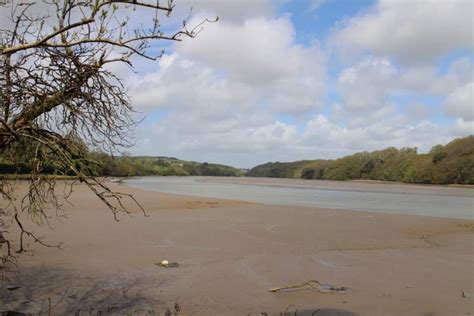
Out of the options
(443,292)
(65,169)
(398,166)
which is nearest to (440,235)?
(443,292)

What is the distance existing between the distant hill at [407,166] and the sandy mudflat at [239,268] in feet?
194

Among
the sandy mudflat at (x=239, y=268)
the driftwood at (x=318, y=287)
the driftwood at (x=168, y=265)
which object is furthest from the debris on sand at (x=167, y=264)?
the driftwood at (x=318, y=287)

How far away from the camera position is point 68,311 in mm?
6453

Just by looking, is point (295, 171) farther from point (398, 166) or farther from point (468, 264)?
point (468, 264)

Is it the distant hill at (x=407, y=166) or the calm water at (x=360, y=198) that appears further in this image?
the distant hill at (x=407, y=166)

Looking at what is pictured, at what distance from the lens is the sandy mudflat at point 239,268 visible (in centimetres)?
718

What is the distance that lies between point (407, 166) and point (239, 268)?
8217 cm

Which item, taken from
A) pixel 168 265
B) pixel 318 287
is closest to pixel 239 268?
pixel 168 265

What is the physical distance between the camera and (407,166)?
8588cm

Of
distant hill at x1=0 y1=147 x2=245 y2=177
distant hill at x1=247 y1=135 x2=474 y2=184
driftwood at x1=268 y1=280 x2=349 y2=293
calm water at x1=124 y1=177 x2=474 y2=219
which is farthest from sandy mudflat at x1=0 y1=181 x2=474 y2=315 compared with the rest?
distant hill at x1=247 y1=135 x2=474 y2=184

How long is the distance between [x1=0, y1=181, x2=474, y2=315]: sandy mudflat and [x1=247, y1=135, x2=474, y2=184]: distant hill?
5925 centimetres

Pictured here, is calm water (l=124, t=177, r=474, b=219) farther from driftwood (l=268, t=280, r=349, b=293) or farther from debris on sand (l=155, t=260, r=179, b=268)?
debris on sand (l=155, t=260, r=179, b=268)

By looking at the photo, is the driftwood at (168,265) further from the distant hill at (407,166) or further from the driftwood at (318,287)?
the distant hill at (407,166)

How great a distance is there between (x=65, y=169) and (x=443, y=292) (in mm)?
7003
